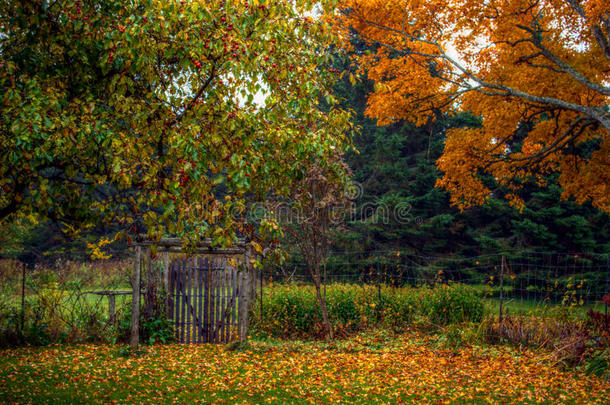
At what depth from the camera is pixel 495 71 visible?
34.6ft

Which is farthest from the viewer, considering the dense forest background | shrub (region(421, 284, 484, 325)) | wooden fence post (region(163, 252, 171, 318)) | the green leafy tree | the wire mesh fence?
the dense forest background

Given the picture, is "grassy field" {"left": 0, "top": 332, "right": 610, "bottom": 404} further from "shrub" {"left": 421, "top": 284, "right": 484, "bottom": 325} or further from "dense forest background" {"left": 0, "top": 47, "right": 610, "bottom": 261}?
Result: "dense forest background" {"left": 0, "top": 47, "right": 610, "bottom": 261}

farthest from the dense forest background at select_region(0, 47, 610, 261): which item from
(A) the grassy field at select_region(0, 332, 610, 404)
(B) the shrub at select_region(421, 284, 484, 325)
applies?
(A) the grassy field at select_region(0, 332, 610, 404)

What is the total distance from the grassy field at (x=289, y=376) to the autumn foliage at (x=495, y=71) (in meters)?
5.28

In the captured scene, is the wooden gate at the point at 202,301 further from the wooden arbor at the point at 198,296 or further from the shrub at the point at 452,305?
the shrub at the point at 452,305

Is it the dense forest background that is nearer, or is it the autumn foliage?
the autumn foliage

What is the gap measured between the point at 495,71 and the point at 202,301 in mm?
8549

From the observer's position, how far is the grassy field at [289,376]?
16.8 ft

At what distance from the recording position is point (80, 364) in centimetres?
640

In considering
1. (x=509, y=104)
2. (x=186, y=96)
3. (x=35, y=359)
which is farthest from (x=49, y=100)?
(x=509, y=104)

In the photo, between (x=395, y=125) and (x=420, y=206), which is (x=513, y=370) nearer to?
(x=420, y=206)

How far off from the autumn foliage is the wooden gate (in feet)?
16.9

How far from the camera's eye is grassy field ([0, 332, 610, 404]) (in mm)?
5117

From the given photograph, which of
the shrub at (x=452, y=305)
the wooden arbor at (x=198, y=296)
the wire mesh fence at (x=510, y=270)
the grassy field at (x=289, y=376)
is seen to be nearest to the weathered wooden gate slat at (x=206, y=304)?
the wooden arbor at (x=198, y=296)
